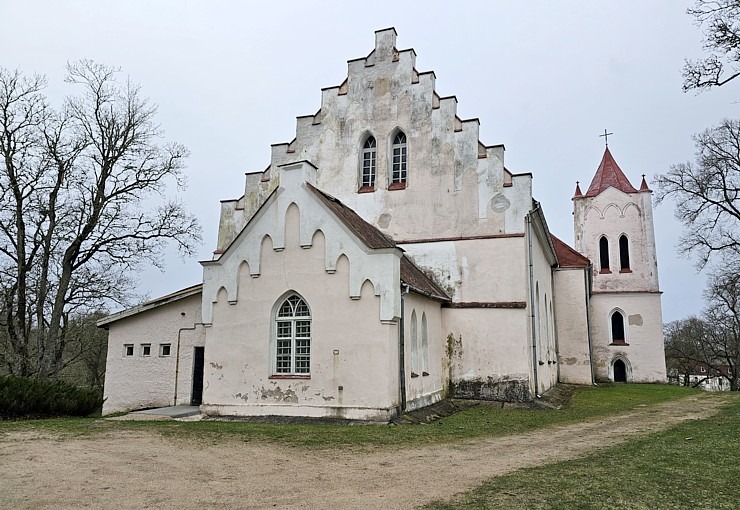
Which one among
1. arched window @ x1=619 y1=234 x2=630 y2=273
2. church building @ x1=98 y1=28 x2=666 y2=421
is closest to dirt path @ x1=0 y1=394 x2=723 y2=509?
church building @ x1=98 y1=28 x2=666 y2=421

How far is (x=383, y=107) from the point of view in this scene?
2139cm

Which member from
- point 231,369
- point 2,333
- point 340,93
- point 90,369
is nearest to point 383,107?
point 340,93

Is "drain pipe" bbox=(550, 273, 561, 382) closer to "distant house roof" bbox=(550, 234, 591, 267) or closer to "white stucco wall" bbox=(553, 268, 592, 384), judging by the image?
"white stucco wall" bbox=(553, 268, 592, 384)

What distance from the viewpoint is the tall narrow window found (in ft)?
114

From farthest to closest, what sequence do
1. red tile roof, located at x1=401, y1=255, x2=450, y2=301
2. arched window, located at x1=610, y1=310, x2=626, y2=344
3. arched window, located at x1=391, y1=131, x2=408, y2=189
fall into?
arched window, located at x1=610, y1=310, x2=626, y2=344 → arched window, located at x1=391, y1=131, x2=408, y2=189 → red tile roof, located at x1=401, y1=255, x2=450, y2=301

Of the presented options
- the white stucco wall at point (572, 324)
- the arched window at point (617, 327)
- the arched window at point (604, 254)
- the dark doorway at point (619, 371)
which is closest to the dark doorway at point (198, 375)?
the white stucco wall at point (572, 324)

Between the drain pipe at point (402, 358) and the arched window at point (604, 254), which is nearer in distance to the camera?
the drain pipe at point (402, 358)

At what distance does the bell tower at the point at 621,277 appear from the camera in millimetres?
33844

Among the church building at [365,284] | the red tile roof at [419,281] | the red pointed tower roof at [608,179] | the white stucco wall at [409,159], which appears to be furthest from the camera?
the red pointed tower roof at [608,179]

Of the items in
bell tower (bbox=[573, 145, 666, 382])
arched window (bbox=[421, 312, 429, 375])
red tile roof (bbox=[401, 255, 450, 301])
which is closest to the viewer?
red tile roof (bbox=[401, 255, 450, 301])

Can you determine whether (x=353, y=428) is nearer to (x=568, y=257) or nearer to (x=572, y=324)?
(x=572, y=324)

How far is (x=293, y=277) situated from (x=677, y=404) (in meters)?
14.7

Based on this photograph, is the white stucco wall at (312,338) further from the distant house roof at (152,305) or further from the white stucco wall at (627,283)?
the white stucco wall at (627,283)

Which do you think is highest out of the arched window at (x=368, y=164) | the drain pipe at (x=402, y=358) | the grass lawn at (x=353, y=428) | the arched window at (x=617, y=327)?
the arched window at (x=368, y=164)
